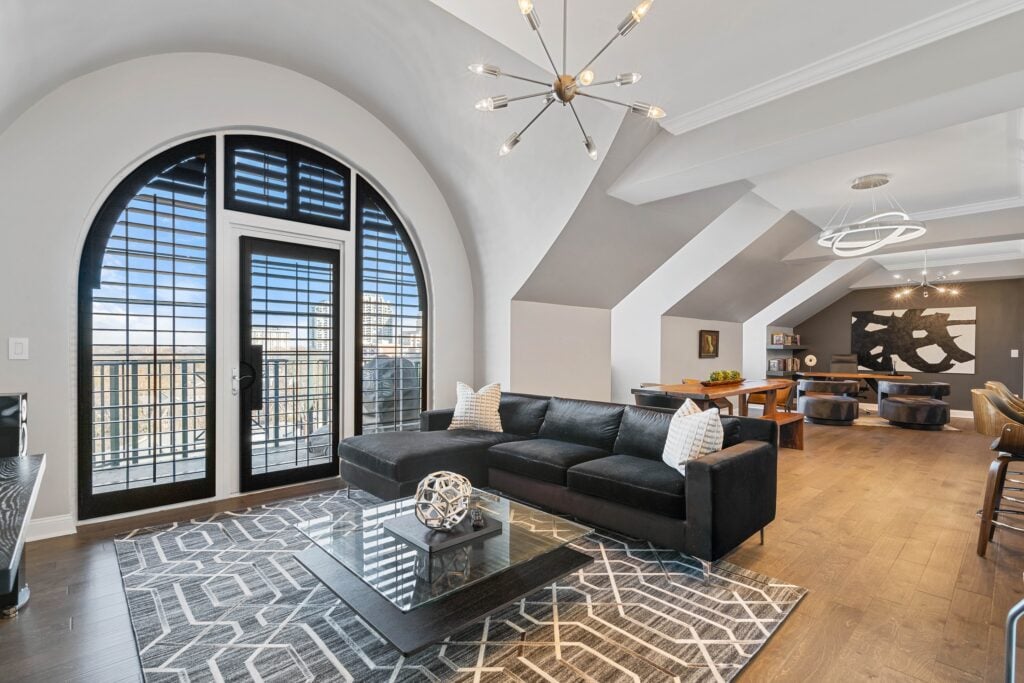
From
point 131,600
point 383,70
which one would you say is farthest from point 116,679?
point 383,70

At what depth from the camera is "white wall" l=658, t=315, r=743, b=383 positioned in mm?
7742

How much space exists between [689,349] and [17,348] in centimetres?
808

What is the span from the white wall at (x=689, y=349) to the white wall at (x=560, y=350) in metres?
1.95

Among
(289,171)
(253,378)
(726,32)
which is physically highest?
(726,32)

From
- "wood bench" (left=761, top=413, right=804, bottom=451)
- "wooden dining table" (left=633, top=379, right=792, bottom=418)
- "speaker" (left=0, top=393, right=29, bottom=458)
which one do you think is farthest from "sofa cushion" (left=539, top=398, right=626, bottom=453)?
"speaker" (left=0, top=393, right=29, bottom=458)

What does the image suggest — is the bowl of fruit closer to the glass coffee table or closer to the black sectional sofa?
the black sectional sofa

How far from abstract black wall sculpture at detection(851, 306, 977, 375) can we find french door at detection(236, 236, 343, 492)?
11339 mm

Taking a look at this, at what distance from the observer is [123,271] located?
11.2 ft

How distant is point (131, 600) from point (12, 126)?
2.93m

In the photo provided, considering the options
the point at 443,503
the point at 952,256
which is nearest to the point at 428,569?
the point at 443,503

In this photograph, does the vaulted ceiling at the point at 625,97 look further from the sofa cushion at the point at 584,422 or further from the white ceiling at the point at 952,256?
the white ceiling at the point at 952,256

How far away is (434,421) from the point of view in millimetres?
4340

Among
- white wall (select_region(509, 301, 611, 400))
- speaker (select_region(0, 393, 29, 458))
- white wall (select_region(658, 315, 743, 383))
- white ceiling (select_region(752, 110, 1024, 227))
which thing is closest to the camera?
speaker (select_region(0, 393, 29, 458))

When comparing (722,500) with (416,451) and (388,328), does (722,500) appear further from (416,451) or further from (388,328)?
(388,328)
